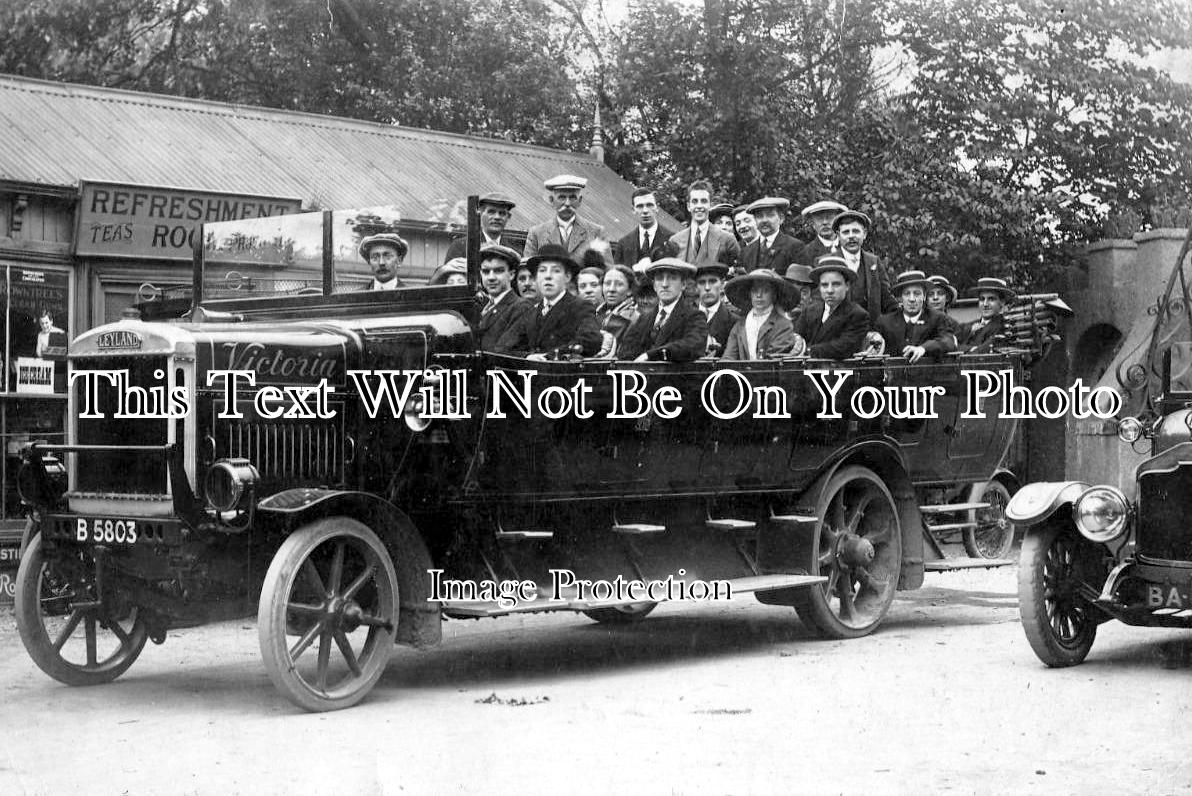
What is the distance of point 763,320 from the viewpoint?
31.1ft

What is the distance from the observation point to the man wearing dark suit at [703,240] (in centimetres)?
1117

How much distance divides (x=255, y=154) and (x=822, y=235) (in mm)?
5876

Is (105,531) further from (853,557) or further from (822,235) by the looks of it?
(822,235)

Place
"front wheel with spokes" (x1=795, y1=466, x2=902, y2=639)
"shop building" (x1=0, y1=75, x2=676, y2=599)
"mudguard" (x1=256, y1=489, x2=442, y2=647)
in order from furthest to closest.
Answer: "shop building" (x1=0, y1=75, x2=676, y2=599) < "front wheel with spokes" (x1=795, y1=466, x2=902, y2=639) < "mudguard" (x1=256, y1=489, x2=442, y2=647)

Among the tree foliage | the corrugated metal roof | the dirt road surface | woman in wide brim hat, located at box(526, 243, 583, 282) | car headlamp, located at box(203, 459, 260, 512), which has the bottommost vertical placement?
the dirt road surface

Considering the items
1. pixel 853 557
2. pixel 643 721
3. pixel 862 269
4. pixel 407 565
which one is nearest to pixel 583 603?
pixel 407 565

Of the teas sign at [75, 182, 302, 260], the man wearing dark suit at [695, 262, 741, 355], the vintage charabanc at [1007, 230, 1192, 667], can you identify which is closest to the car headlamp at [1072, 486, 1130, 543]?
the vintage charabanc at [1007, 230, 1192, 667]

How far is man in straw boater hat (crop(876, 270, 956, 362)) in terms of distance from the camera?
10.2m

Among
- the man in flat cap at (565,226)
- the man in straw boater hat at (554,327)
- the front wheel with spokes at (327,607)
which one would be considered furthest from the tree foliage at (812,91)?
the front wheel with spokes at (327,607)

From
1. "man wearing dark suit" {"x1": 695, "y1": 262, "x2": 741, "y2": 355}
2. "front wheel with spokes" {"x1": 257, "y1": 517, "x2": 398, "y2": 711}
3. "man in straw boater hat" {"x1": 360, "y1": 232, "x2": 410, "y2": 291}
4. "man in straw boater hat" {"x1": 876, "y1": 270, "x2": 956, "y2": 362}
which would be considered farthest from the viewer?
"man in straw boater hat" {"x1": 876, "y1": 270, "x2": 956, "y2": 362}

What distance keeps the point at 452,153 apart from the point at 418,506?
9.96 metres

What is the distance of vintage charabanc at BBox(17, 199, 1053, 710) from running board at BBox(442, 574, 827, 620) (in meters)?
0.02

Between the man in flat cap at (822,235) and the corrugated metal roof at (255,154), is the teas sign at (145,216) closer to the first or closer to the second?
the corrugated metal roof at (255,154)

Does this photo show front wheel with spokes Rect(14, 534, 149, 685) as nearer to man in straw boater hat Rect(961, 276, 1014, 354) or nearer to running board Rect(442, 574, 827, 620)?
running board Rect(442, 574, 827, 620)
